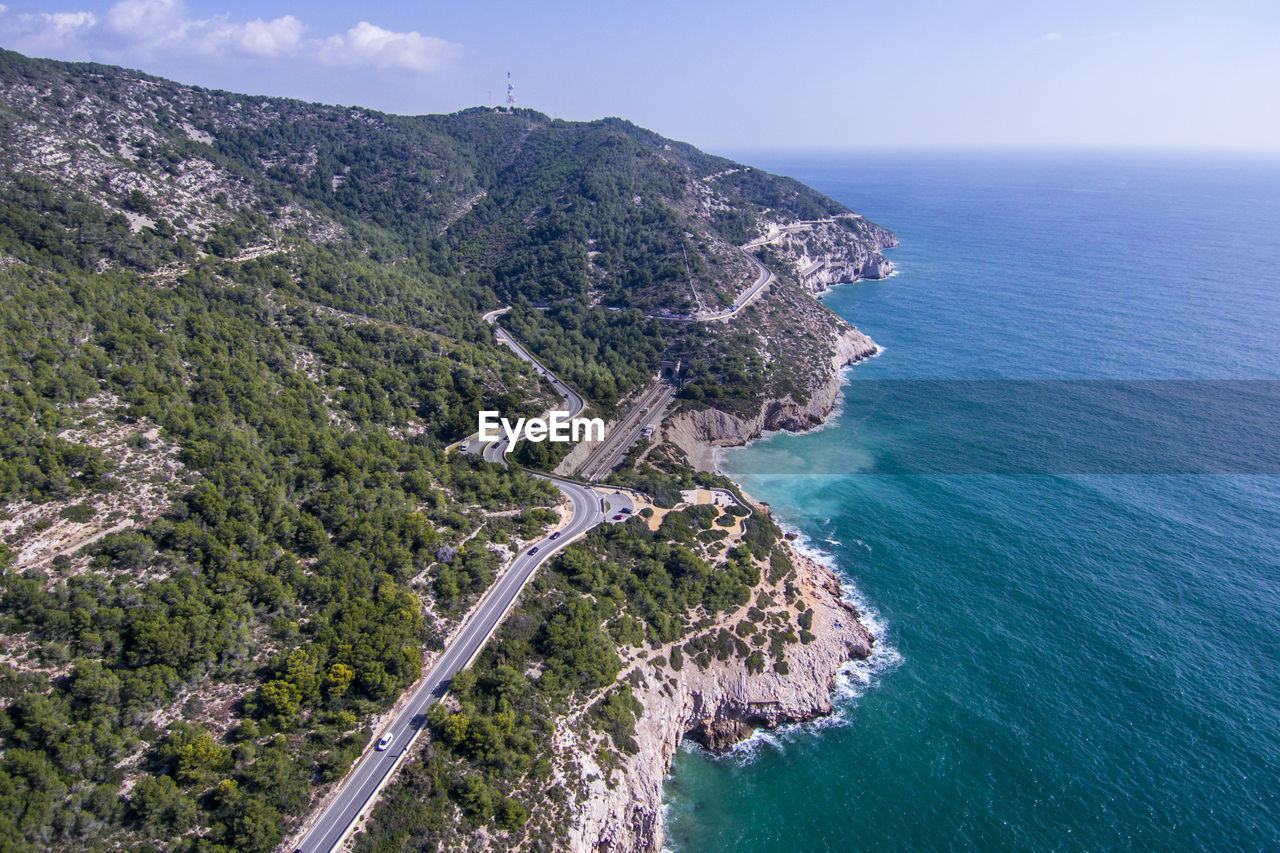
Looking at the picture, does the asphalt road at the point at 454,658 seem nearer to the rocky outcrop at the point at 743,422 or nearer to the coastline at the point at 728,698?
the coastline at the point at 728,698

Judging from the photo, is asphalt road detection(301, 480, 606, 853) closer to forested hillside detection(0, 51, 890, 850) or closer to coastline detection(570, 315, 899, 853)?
forested hillside detection(0, 51, 890, 850)

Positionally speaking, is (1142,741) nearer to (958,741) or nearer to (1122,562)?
(958,741)

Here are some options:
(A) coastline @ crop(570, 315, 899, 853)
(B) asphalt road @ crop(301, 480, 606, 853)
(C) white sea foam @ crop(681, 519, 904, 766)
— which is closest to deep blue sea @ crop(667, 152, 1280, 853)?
(C) white sea foam @ crop(681, 519, 904, 766)

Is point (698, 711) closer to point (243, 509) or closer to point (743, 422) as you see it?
point (243, 509)

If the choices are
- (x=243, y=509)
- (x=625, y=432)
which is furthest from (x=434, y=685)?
(x=625, y=432)

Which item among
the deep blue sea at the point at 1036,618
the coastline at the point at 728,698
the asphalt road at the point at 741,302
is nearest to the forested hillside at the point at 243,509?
the coastline at the point at 728,698

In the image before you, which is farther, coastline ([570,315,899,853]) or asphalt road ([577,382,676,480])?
asphalt road ([577,382,676,480])

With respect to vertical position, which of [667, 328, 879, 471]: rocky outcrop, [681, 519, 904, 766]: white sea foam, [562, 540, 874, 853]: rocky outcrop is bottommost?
[681, 519, 904, 766]: white sea foam

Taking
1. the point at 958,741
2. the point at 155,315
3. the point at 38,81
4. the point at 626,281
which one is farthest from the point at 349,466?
the point at 38,81
